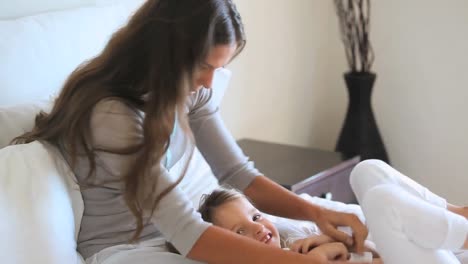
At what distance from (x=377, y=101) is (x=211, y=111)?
60.0 inches

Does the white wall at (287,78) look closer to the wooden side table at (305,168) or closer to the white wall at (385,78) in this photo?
the white wall at (385,78)

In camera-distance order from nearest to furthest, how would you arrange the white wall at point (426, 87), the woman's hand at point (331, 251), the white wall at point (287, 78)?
the woman's hand at point (331, 251)
the white wall at point (287, 78)
the white wall at point (426, 87)

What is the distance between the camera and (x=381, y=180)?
1400mm

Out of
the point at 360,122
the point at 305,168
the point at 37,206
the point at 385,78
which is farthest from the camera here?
the point at 385,78

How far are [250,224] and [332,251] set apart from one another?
0.19 metres

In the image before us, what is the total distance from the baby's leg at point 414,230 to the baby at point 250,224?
14 centimetres

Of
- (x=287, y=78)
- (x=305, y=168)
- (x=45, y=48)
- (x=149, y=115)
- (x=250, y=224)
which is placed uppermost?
(x=45, y=48)

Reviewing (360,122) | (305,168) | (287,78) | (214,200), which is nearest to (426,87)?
(360,122)

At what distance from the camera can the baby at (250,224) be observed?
A: 4.54 ft

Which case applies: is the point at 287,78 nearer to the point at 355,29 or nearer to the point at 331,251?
the point at 355,29

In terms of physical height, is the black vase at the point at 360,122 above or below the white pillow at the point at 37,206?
below

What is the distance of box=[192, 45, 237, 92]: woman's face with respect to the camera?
4.00ft

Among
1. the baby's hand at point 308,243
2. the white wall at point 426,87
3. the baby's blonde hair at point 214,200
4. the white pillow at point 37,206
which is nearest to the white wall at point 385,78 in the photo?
the white wall at point 426,87

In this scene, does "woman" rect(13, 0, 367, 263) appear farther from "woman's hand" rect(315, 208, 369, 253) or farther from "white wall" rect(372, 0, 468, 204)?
"white wall" rect(372, 0, 468, 204)
